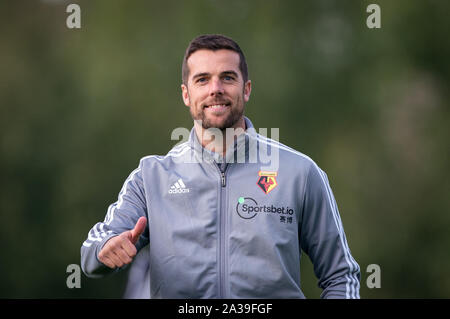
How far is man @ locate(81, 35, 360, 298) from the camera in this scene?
2193mm

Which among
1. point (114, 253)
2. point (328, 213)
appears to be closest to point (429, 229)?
point (328, 213)

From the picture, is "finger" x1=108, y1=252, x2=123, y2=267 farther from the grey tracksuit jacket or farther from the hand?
the grey tracksuit jacket

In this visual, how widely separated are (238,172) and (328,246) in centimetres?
48

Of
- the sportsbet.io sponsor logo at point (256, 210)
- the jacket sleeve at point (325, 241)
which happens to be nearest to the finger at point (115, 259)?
the sportsbet.io sponsor logo at point (256, 210)

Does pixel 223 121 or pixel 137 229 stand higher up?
pixel 223 121

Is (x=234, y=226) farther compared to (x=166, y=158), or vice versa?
(x=166, y=158)

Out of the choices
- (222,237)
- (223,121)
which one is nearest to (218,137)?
(223,121)

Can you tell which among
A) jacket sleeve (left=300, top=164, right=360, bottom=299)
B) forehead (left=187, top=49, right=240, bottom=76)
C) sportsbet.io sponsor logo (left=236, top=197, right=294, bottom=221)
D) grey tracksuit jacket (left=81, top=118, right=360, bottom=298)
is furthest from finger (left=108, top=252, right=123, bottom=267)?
forehead (left=187, top=49, right=240, bottom=76)

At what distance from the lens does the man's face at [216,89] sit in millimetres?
2369

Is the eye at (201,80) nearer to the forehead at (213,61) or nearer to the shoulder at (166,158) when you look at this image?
the forehead at (213,61)

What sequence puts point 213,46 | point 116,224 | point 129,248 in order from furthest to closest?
point 213,46 → point 116,224 → point 129,248

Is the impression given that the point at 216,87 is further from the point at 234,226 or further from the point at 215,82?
the point at 234,226

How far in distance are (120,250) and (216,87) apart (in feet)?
2.67

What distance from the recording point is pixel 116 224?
2.21 m
